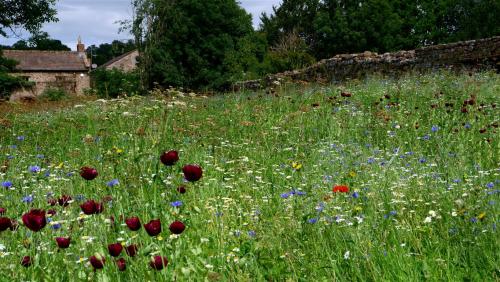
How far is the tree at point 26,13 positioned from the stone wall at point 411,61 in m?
11.3

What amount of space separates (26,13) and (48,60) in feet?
119

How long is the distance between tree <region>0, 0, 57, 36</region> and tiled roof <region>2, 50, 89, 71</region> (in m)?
34.5

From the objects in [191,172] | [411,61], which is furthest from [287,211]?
[411,61]

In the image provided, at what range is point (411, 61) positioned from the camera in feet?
49.3

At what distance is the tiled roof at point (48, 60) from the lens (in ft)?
180

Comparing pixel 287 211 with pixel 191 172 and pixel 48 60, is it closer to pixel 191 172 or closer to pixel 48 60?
pixel 191 172

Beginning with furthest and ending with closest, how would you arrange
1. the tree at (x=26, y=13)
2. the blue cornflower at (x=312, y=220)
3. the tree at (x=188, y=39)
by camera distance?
the tree at (x=188, y=39) < the tree at (x=26, y=13) < the blue cornflower at (x=312, y=220)

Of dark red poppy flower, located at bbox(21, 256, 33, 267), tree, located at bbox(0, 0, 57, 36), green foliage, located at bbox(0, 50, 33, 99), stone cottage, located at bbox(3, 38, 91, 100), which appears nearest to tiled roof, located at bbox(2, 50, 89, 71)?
stone cottage, located at bbox(3, 38, 91, 100)

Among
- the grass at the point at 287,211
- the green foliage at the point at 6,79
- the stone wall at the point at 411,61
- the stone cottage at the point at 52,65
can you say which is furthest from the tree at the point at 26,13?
the stone cottage at the point at 52,65

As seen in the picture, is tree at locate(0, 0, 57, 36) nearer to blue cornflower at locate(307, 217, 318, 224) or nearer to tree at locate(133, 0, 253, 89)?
tree at locate(133, 0, 253, 89)

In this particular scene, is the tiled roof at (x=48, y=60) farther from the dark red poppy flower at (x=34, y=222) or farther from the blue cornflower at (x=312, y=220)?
the dark red poppy flower at (x=34, y=222)

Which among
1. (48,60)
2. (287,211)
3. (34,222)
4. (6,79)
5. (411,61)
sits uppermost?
(48,60)

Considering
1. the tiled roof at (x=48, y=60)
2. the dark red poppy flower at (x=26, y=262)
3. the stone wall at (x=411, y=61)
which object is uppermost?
the tiled roof at (x=48, y=60)

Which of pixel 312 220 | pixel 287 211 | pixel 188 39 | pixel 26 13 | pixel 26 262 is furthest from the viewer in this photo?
pixel 188 39
